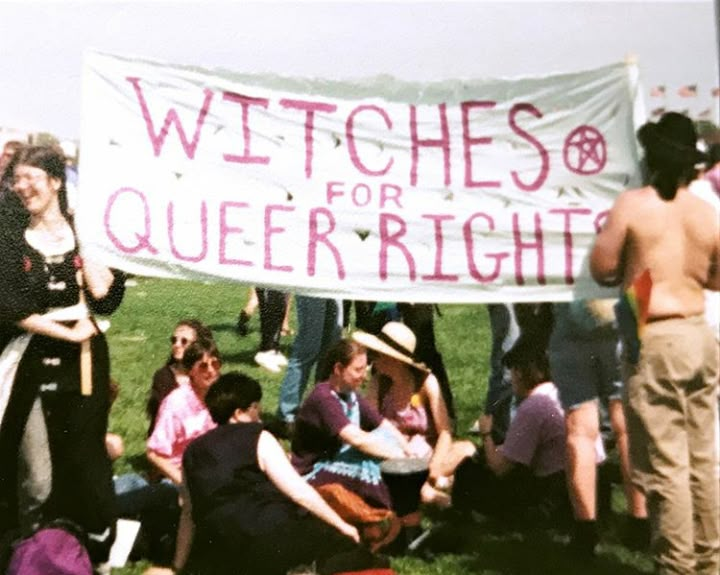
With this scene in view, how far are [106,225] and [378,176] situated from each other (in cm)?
89

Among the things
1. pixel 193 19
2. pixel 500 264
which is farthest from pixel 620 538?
pixel 193 19

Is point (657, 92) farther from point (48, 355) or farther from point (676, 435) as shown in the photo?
point (48, 355)

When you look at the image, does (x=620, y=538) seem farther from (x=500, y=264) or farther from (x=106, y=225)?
(x=106, y=225)

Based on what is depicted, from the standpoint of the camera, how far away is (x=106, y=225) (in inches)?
160

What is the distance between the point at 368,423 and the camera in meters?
4.67

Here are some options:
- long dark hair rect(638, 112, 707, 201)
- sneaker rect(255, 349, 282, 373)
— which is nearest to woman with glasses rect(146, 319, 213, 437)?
sneaker rect(255, 349, 282, 373)

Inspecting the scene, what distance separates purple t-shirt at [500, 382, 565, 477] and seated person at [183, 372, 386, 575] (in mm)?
852

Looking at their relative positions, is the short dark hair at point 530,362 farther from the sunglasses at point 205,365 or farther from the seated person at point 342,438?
the sunglasses at point 205,365

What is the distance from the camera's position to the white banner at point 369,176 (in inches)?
161

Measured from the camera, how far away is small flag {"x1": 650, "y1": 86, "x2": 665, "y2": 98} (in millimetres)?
4568

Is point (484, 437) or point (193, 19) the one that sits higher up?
point (193, 19)

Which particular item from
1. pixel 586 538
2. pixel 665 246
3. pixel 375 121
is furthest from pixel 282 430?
pixel 665 246

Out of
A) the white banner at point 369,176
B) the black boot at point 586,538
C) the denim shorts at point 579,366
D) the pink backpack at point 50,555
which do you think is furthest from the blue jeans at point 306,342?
the pink backpack at point 50,555

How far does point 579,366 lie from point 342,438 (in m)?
0.87
